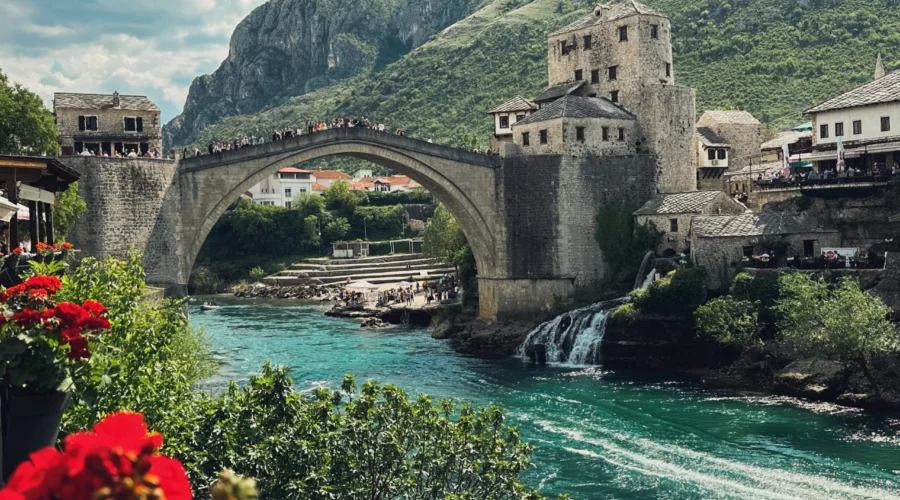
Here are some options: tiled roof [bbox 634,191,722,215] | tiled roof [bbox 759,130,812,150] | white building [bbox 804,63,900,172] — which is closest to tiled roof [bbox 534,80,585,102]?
tiled roof [bbox 634,191,722,215]

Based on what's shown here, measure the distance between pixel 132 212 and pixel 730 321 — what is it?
79.9 ft

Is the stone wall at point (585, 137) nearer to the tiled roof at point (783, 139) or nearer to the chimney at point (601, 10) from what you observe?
the chimney at point (601, 10)

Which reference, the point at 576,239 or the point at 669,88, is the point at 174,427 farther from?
the point at 669,88

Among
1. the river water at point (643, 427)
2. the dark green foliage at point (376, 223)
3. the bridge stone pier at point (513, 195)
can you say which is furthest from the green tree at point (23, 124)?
the dark green foliage at point (376, 223)

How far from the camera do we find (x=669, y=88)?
50688 mm

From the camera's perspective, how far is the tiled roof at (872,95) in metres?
42.5

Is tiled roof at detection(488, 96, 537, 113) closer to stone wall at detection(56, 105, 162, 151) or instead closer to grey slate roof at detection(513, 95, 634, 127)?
grey slate roof at detection(513, 95, 634, 127)

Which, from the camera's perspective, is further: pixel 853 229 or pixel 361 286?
pixel 361 286

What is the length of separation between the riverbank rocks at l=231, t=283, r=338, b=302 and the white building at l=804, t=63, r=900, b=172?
42720mm

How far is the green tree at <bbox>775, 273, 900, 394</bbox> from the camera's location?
3262 centimetres

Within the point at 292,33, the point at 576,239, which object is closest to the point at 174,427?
the point at 576,239

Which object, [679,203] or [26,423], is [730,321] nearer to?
[679,203]

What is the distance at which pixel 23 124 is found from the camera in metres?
39.7

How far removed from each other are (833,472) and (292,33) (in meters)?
158
